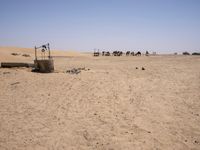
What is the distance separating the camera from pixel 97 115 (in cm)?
870

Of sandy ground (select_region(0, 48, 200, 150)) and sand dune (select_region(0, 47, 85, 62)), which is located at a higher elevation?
sand dune (select_region(0, 47, 85, 62))

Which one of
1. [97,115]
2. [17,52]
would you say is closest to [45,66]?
[97,115]

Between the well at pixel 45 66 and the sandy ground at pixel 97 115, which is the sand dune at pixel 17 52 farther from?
the sandy ground at pixel 97 115

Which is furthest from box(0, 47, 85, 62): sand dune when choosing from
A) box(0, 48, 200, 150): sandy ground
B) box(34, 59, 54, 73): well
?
box(0, 48, 200, 150): sandy ground

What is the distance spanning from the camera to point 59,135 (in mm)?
6957

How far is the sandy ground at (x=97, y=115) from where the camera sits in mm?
6656

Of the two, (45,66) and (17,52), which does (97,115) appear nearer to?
(45,66)

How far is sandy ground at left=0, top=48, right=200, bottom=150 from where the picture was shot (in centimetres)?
666

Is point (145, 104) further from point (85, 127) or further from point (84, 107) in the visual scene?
point (85, 127)

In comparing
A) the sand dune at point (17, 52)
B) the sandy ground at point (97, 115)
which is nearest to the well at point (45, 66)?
the sandy ground at point (97, 115)

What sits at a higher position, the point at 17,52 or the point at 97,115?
the point at 17,52

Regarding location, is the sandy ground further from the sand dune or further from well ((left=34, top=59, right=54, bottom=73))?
the sand dune

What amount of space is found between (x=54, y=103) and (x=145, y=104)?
3192mm

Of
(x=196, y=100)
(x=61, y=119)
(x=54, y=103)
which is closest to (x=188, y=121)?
(x=196, y=100)
